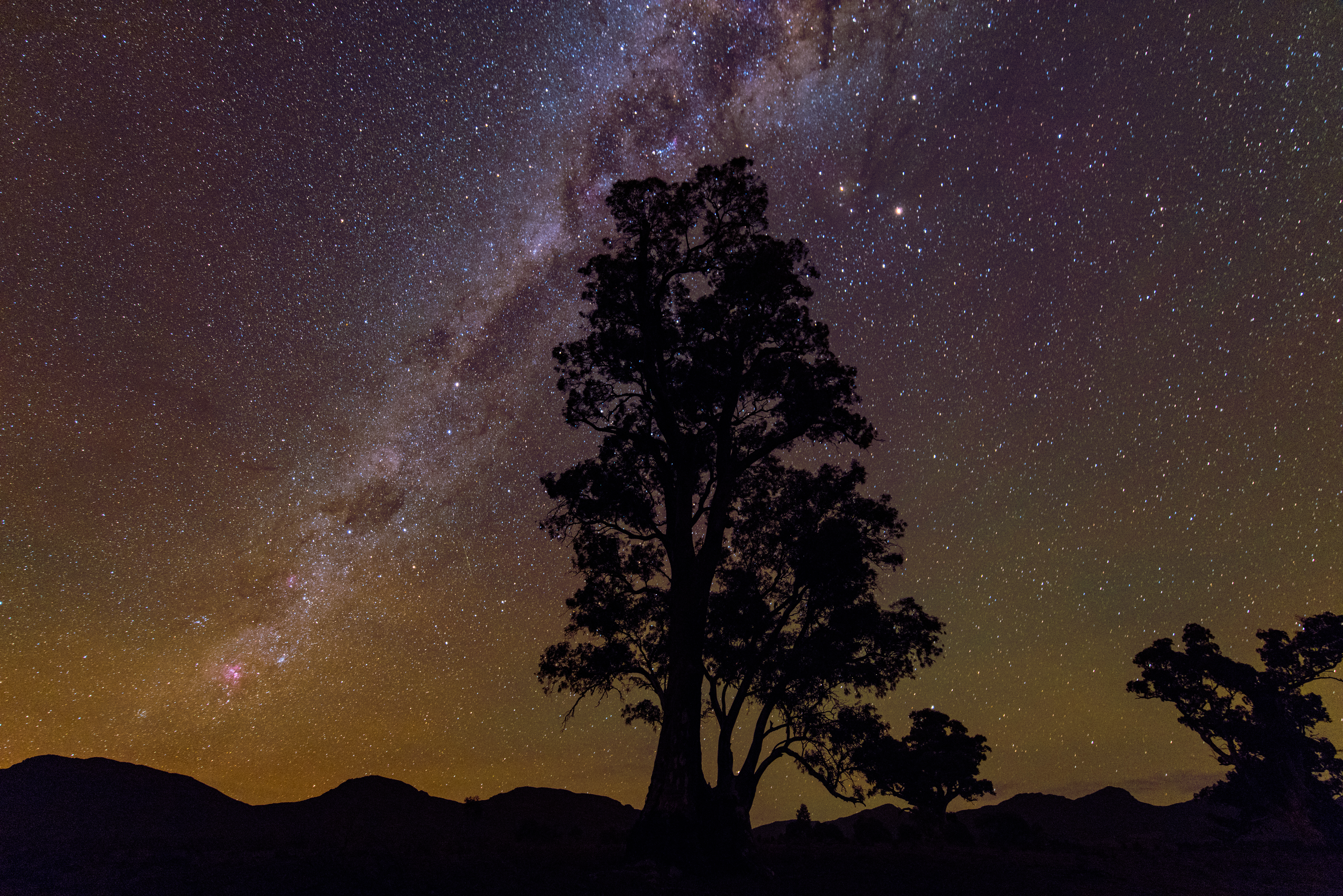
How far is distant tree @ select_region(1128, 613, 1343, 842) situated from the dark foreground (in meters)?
8.38

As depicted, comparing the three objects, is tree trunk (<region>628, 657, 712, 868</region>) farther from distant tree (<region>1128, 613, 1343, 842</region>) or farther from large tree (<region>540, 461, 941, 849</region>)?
distant tree (<region>1128, 613, 1343, 842</region>)

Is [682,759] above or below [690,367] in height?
below

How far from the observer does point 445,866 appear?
14.3 metres

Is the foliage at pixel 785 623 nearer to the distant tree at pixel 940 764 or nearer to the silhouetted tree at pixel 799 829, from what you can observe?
the distant tree at pixel 940 764

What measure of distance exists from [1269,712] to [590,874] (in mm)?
39863

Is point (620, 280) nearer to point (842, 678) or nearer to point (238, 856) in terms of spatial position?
point (842, 678)

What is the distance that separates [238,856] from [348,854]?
3.37 m

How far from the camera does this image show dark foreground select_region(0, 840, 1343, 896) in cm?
1192

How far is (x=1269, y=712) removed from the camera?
34.3m

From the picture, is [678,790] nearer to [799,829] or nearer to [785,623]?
[785,623]

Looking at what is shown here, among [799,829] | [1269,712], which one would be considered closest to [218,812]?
[799,829]

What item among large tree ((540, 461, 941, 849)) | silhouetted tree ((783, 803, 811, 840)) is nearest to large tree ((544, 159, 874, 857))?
large tree ((540, 461, 941, 849))

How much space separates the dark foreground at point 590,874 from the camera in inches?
469

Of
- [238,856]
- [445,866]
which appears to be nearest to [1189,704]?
[445,866]
